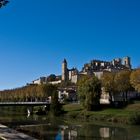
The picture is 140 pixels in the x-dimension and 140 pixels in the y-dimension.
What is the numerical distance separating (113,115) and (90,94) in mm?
13125

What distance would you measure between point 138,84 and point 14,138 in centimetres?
5514

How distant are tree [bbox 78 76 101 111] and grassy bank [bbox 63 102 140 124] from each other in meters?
2.59

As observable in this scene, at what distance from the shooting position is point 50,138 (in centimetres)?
5494

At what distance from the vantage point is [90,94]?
104m

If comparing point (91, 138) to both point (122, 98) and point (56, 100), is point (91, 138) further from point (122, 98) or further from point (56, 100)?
point (122, 98)

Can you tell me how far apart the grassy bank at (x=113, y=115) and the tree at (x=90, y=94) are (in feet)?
8.49

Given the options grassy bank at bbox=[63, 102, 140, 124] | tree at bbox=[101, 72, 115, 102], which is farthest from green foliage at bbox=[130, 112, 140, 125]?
tree at bbox=[101, 72, 115, 102]

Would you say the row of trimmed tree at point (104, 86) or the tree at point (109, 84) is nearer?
the row of trimmed tree at point (104, 86)

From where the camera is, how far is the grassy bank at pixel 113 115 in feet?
268

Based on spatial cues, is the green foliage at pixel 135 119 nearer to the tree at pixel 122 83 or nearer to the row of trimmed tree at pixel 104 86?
the row of trimmed tree at pixel 104 86

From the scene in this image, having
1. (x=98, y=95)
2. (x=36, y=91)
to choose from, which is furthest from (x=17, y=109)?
(x=98, y=95)

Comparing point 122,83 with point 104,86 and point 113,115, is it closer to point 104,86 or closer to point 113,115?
point 104,86

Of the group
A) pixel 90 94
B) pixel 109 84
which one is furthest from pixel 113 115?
pixel 109 84

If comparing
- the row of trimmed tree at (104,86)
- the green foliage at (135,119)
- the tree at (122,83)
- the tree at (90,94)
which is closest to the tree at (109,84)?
the row of trimmed tree at (104,86)
